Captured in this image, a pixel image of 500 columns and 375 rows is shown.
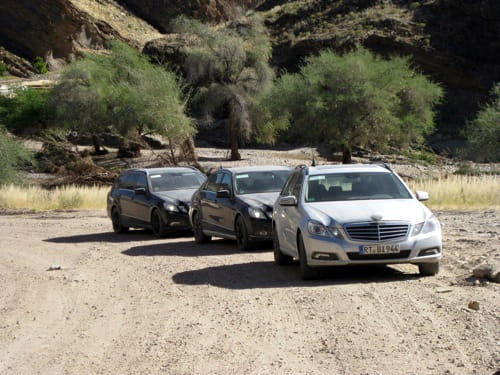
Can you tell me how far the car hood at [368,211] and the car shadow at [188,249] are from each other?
445 centimetres

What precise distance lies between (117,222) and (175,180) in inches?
81.6

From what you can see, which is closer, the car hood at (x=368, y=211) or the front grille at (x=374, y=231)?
the front grille at (x=374, y=231)

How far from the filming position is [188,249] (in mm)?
17641

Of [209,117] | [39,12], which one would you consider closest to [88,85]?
[209,117]

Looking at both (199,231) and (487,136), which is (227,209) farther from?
(487,136)

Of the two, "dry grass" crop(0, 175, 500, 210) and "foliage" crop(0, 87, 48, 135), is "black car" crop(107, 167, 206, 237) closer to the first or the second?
"dry grass" crop(0, 175, 500, 210)

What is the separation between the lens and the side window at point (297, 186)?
43.7 ft

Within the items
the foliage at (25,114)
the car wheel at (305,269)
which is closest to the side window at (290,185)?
the car wheel at (305,269)

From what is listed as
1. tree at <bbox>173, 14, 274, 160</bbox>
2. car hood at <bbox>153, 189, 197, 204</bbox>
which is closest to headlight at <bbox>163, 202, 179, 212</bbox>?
car hood at <bbox>153, 189, 197, 204</bbox>

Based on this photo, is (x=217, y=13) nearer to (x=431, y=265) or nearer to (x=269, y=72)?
(x=269, y=72)

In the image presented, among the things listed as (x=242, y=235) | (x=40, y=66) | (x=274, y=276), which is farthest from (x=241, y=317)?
(x=40, y=66)

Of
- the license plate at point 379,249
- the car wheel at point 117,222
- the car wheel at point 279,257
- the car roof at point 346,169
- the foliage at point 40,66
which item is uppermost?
the foliage at point 40,66

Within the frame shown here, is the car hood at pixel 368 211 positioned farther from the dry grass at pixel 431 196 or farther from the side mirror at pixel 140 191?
the dry grass at pixel 431 196

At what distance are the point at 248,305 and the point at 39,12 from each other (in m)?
108
